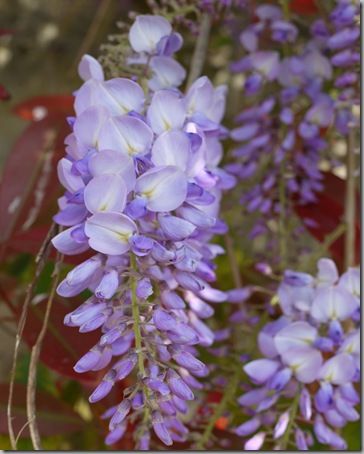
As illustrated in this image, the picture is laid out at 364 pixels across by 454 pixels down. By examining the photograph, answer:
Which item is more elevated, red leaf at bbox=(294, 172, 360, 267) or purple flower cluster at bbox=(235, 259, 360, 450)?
purple flower cluster at bbox=(235, 259, 360, 450)

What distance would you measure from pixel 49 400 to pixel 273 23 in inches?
19.3

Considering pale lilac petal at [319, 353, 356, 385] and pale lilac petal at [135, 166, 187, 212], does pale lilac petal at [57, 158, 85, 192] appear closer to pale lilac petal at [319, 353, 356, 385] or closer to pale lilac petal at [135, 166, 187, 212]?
pale lilac petal at [135, 166, 187, 212]

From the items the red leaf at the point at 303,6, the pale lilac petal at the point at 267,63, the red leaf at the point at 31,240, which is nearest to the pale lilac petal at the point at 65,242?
the red leaf at the point at 31,240

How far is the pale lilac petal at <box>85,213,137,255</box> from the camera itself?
0.57 metres

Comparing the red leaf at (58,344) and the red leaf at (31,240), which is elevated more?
the red leaf at (31,240)

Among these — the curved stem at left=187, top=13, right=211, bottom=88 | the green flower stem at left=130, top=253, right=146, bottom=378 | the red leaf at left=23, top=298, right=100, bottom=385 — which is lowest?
the red leaf at left=23, top=298, right=100, bottom=385

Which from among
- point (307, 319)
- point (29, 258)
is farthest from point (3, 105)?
point (307, 319)

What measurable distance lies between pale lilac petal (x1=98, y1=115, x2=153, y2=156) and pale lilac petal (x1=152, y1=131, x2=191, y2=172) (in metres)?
0.01

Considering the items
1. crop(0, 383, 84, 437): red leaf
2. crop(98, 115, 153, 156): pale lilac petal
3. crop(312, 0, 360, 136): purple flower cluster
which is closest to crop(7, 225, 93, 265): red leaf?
crop(0, 383, 84, 437): red leaf

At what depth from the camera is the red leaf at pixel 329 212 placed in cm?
101

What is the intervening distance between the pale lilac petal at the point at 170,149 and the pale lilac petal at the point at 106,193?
0.04 meters

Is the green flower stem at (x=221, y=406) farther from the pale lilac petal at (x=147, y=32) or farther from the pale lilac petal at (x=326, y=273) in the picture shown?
the pale lilac petal at (x=147, y=32)

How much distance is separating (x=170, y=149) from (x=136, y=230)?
0.21 feet

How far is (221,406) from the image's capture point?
801 millimetres
